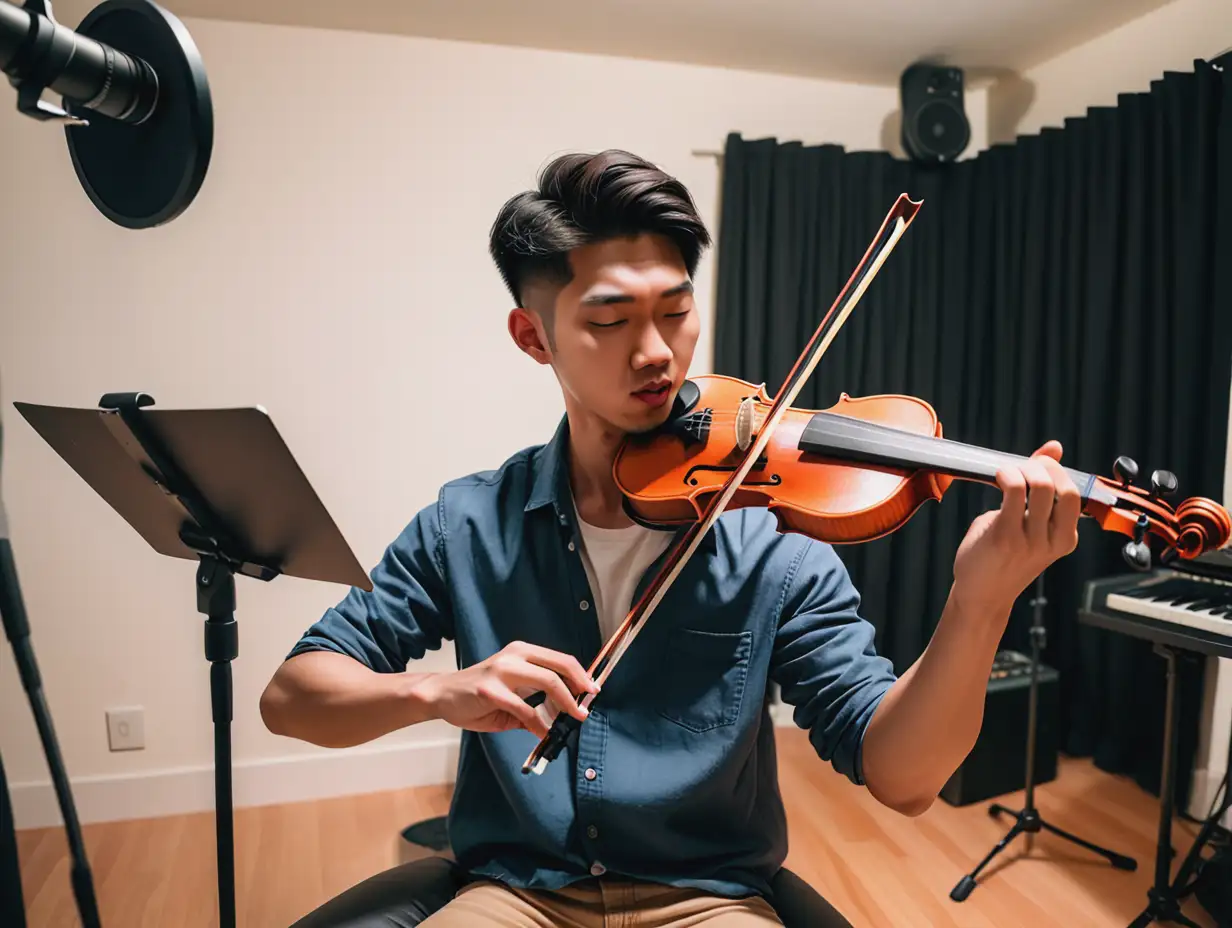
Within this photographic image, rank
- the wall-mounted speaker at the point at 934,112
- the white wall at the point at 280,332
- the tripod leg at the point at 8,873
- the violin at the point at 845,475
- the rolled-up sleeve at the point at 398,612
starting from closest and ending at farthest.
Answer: the tripod leg at the point at 8,873
the violin at the point at 845,475
the rolled-up sleeve at the point at 398,612
the white wall at the point at 280,332
the wall-mounted speaker at the point at 934,112

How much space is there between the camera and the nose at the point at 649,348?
104cm

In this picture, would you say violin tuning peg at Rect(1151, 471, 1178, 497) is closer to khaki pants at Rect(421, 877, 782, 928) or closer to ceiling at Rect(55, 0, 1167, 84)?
khaki pants at Rect(421, 877, 782, 928)

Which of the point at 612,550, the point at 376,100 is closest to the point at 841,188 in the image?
the point at 376,100

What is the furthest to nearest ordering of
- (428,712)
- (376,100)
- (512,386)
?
(512,386)
(376,100)
(428,712)

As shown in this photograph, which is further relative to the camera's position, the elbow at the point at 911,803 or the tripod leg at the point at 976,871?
the tripod leg at the point at 976,871

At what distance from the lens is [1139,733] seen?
2.52 m

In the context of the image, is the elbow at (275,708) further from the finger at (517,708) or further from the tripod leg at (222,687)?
the finger at (517,708)

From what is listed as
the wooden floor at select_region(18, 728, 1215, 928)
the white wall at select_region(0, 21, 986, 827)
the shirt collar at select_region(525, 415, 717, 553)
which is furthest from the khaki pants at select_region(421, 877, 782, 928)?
the white wall at select_region(0, 21, 986, 827)

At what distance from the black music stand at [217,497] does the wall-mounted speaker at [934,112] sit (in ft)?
8.61

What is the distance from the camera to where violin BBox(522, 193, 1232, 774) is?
908mm

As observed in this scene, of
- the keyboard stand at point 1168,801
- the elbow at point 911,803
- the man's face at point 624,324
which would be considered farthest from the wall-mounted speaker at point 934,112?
the elbow at point 911,803

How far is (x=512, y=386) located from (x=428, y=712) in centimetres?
183

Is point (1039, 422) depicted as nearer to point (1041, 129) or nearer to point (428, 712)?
point (1041, 129)

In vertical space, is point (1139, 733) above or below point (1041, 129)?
below
